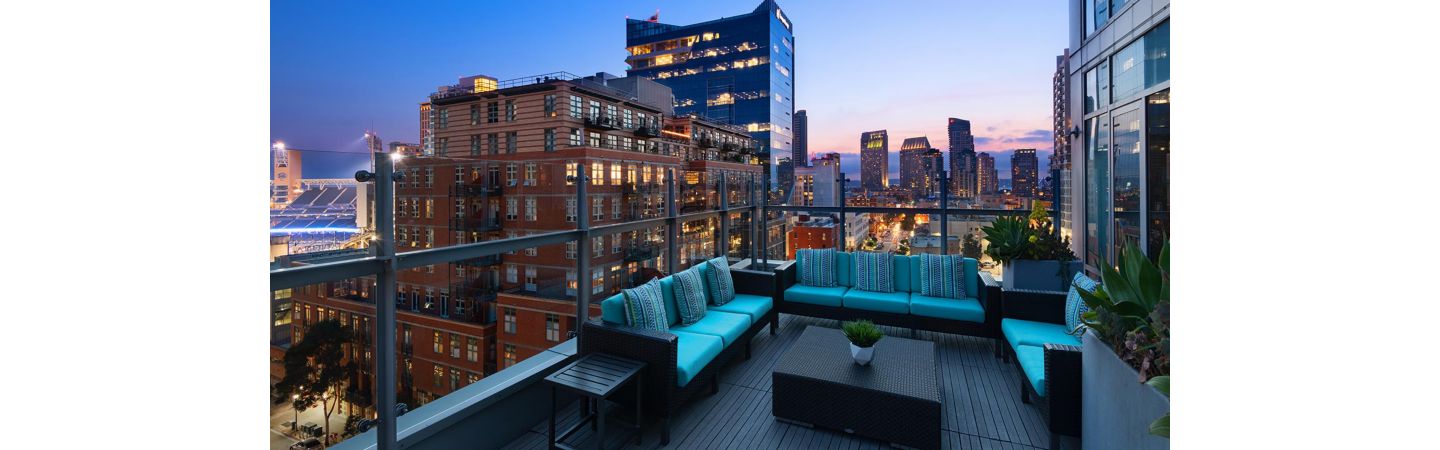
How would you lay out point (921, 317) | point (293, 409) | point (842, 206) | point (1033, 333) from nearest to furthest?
point (293, 409), point (1033, 333), point (921, 317), point (842, 206)

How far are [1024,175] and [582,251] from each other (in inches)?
209

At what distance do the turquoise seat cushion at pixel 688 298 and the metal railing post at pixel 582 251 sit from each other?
72 cm

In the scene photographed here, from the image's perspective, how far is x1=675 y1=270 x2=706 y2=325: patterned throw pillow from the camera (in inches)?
147

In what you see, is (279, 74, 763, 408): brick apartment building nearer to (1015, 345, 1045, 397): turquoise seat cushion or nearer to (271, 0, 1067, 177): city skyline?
(1015, 345, 1045, 397): turquoise seat cushion

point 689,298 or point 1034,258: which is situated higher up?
point 1034,258

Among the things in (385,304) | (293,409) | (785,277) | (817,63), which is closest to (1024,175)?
(785,277)

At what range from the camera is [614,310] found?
3.16m

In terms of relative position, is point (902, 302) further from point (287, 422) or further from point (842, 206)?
point (287, 422)

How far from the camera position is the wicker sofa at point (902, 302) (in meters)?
4.12

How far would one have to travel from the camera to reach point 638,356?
2.88 m
